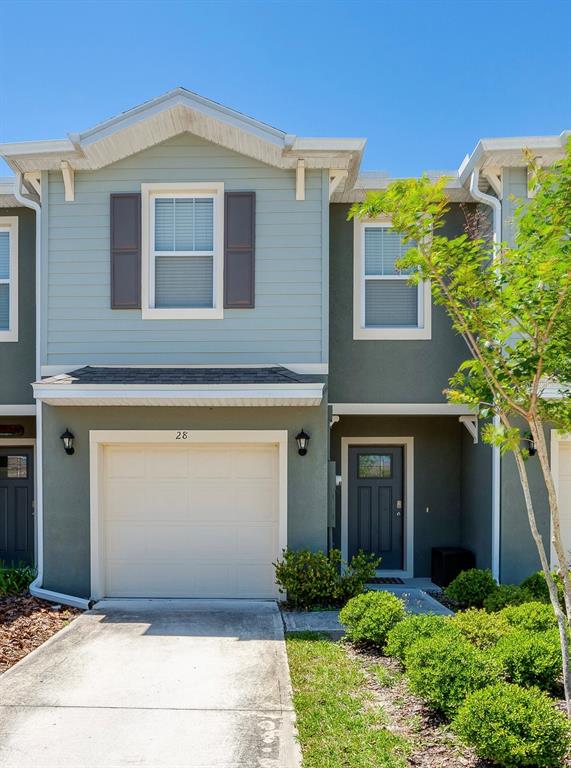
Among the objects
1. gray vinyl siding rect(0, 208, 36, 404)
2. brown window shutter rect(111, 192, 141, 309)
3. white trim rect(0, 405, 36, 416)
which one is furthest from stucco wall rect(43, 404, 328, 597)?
brown window shutter rect(111, 192, 141, 309)

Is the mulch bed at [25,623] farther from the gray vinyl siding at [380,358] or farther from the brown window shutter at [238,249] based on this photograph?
the gray vinyl siding at [380,358]

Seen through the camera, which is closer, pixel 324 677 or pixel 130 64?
pixel 324 677

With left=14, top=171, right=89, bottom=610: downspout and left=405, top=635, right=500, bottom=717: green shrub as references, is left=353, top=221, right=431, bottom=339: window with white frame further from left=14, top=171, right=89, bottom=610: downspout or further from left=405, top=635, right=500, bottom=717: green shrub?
left=405, top=635, right=500, bottom=717: green shrub

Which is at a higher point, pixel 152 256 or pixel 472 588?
pixel 152 256

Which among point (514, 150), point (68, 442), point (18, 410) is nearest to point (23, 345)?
point (18, 410)

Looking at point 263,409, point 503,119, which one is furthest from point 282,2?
point 263,409

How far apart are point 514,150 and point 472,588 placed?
5.65 m

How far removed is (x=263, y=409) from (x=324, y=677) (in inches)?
138

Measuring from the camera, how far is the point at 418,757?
4.03 metres

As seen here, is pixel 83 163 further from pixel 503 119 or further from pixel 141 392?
pixel 503 119

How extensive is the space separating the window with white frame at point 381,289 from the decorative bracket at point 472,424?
60.5 inches

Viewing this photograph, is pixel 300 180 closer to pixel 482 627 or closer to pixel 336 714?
pixel 482 627

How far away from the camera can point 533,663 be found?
4.84m

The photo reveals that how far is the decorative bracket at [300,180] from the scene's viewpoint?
778 cm
